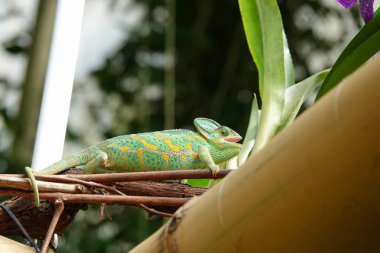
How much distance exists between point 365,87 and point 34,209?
13.0 inches

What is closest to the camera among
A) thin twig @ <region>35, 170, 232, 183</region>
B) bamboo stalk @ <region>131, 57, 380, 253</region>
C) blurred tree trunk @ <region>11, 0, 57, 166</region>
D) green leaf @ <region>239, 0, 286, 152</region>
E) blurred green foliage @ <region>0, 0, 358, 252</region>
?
bamboo stalk @ <region>131, 57, 380, 253</region>

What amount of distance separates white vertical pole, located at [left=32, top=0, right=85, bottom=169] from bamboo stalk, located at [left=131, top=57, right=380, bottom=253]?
300 mm

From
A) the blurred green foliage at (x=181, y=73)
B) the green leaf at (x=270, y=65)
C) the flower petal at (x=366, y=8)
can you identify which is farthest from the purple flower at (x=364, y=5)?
the blurred green foliage at (x=181, y=73)

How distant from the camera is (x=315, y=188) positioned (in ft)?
1.10

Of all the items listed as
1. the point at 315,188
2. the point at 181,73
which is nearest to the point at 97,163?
the point at 315,188

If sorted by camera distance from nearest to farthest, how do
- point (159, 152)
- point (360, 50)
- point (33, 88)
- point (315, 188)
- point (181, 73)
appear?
point (315, 188) → point (360, 50) → point (159, 152) → point (33, 88) → point (181, 73)

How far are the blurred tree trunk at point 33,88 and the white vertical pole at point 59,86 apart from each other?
3.87 ft

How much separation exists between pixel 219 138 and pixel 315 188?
0.45 m

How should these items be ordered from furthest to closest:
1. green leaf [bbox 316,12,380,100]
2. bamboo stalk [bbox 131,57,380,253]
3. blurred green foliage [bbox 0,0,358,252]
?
blurred green foliage [bbox 0,0,358,252]
green leaf [bbox 316,12,380,100]
bamboo stalk [bbox 131,57,380,253]

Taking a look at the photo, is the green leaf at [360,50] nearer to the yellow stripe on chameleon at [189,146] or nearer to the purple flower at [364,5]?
the purple flower at [364,5]

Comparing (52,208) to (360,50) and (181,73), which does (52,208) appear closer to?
(360,50)

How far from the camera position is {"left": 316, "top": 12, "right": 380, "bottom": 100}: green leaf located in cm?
63

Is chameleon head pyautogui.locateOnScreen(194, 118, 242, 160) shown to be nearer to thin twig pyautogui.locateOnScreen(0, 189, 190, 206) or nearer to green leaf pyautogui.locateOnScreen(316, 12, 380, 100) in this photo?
green leaf pyautogui.locateOnScreen(316, 12, 380, 100)

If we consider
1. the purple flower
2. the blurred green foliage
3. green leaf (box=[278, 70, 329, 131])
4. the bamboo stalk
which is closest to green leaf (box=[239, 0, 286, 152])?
green leaf (box=[278, 70, 329, 131])
